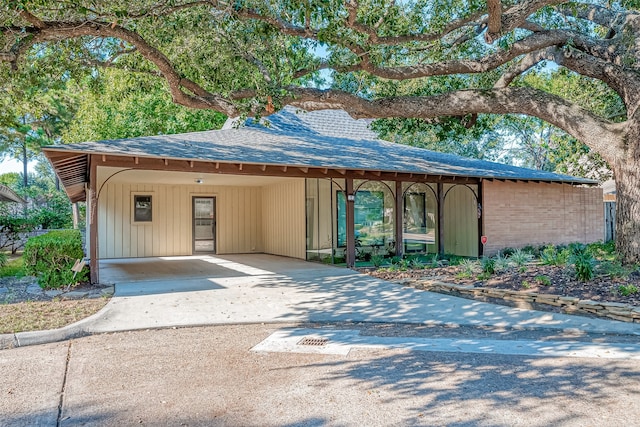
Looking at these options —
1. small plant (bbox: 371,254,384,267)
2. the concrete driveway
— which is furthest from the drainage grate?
small plant (bbox: 371,254,384,267)

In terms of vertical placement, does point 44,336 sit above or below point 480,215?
below

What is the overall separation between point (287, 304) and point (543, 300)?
3648mm

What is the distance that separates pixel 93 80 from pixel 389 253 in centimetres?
835

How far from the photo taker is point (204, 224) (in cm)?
1557

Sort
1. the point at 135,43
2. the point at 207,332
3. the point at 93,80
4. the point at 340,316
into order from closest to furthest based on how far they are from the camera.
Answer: the point at 207,332
the point at 340,316
the point at 135,43
the point at 93,80

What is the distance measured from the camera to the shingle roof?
355 inches

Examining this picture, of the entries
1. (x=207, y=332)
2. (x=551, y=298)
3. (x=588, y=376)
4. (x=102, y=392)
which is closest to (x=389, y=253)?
(x=551, y=298)

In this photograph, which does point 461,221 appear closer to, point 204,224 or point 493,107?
point 493,107

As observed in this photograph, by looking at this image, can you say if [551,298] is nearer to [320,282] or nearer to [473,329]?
[473,329]

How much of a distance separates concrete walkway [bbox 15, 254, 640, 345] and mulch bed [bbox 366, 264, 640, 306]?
0.59m

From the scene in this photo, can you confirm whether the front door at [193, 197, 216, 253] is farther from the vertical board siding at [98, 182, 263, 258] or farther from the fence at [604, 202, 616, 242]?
the fence at [604, 202, 616, 242]

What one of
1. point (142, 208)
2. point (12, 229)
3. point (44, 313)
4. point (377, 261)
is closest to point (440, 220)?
point (377, 261)

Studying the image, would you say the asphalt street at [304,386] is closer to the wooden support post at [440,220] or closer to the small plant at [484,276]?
the small plant at [484,276]

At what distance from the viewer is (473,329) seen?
5492 millimetres
